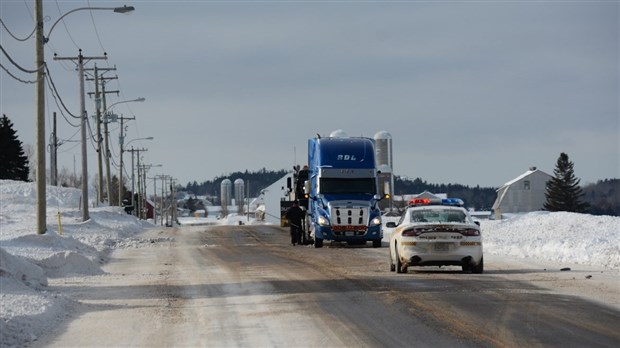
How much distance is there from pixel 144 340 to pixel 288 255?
19.8 m

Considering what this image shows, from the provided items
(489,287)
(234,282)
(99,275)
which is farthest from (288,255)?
(489,287)

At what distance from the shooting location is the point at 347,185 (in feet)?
121

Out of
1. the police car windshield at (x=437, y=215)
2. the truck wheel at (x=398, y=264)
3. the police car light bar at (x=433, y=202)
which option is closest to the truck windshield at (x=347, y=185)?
the police car light bar at (x=433, y=202)

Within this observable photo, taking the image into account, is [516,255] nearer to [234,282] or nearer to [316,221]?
[316,221]

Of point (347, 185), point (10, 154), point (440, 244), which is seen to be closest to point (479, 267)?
point (440, 244)

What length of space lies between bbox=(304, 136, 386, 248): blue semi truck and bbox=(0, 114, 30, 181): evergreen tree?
6468cm

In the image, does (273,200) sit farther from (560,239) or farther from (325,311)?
(325,311)

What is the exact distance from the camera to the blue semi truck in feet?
120

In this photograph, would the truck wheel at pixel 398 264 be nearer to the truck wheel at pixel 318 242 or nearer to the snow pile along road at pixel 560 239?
the snow pile along road at pixel 560 239

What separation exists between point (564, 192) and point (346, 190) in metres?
80.1

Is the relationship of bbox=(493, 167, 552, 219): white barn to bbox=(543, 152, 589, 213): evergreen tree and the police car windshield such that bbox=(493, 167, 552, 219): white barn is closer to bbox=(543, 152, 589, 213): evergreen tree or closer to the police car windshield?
bbox=(543, 152, 589, 213): evergreen tree

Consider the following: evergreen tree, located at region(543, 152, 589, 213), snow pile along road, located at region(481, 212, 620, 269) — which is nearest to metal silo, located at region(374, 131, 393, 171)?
evergreen tree, located at region(543, 152, 589, 213)

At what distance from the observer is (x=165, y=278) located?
878 inches

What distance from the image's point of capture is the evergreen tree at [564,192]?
112188 millimetres
